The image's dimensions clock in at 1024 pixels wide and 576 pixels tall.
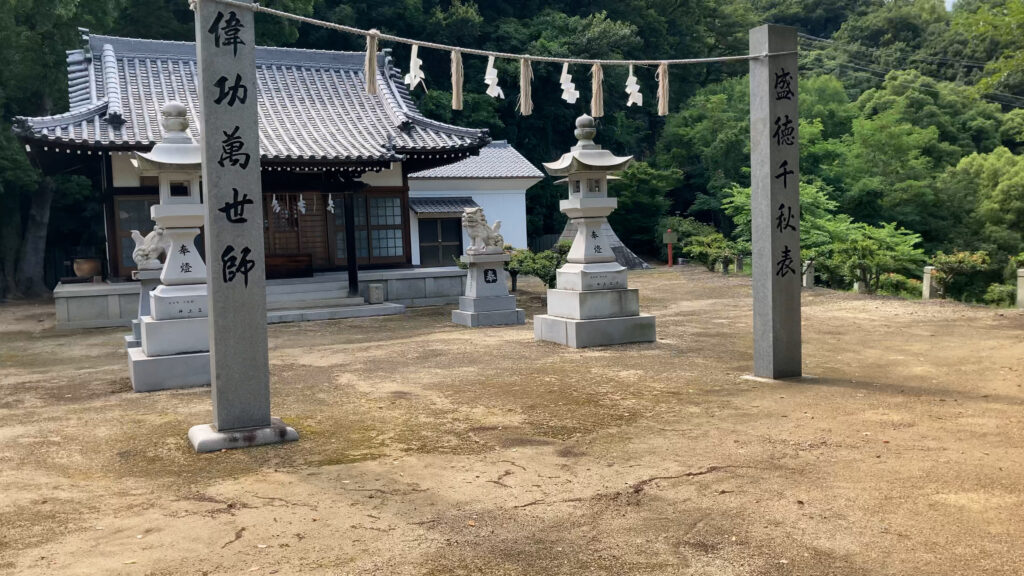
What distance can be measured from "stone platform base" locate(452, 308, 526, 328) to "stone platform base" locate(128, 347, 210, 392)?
5593mm

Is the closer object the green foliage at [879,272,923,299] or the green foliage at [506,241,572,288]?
the green foliage at [506,241,572,288]

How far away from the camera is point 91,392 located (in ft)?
28.9

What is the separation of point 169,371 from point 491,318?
6218mm

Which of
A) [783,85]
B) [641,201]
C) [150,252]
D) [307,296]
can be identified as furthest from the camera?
[641,201]

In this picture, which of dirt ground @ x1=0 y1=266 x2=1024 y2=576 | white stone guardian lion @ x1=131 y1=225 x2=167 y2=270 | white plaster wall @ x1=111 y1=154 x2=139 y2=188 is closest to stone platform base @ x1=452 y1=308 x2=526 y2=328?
dirt ground @ x1=0 y1=266 x2=1024 y2=576

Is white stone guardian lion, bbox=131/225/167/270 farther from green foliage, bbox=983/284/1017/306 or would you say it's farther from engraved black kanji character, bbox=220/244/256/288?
green foliage, bbox=983/284/1017/306

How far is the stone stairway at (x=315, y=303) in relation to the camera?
15.4 metres

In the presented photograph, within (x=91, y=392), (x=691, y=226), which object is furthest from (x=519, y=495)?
(x=691, y=226)

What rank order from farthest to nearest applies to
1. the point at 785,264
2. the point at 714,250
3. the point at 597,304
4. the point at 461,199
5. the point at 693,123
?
1. the point at 693,123
2. the point at 461,199
3. the point at 714,250
4. the point at 597,304
5. the point at 785,264

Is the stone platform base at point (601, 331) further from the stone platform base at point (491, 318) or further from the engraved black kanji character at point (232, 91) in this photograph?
the engraved black kanji character at point (232, 91)

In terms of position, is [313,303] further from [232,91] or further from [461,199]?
[232,91]

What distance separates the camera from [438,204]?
2586cm

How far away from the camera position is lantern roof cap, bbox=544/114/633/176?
1121 centimetres

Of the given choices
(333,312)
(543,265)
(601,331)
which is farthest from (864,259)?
(333,312)
